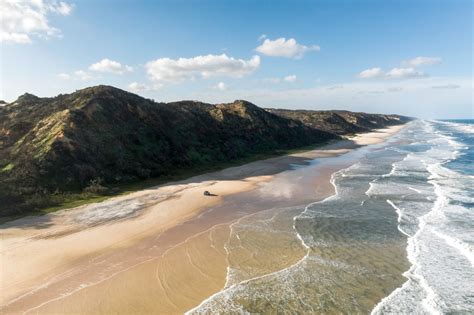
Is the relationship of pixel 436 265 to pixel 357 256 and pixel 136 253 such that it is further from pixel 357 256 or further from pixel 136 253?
pixel 136 253

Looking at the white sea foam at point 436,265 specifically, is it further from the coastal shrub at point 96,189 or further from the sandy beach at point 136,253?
the coastal shrub at point 96,189

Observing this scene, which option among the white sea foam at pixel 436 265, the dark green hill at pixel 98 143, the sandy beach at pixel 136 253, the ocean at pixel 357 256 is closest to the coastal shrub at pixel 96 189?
the dark green hill at pixel 98 143

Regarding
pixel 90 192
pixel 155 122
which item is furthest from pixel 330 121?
pixel 90 192

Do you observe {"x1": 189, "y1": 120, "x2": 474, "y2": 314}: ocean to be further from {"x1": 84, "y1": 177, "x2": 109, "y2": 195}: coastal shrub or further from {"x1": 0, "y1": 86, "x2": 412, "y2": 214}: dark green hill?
{"x1": 0, "y1": 86, "x2": 412, "y2": 214}: dark green hill

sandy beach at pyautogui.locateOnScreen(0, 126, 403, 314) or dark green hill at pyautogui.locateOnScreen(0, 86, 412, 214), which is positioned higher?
dark green hill at pyautogui.locateOnScreen(0, 86, 412, 214)

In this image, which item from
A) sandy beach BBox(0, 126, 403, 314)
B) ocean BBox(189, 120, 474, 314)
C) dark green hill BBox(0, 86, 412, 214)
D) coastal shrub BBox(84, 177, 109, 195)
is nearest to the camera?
sandy beach BBox(0, 126, 403, 314)

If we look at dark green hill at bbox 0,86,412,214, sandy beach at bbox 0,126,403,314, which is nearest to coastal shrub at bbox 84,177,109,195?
dark green hill at bbox 0,86,412,214

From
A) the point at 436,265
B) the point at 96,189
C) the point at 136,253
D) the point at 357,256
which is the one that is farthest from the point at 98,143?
the point at 436,265

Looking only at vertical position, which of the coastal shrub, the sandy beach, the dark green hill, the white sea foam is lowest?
the white sea foam
